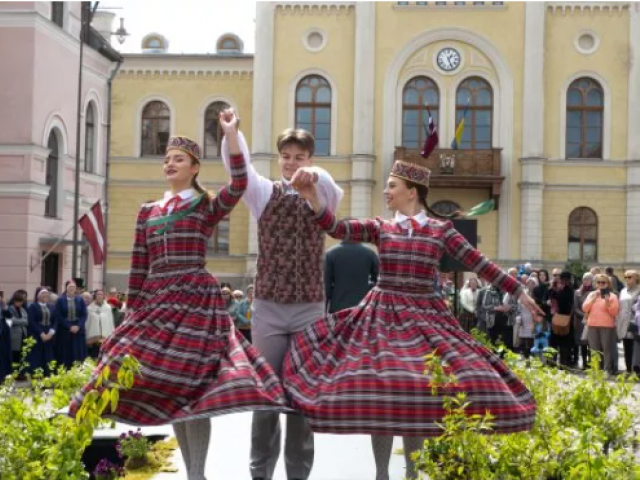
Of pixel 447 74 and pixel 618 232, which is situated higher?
pixel 447 74

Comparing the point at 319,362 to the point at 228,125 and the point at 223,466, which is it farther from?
the point at 223,466

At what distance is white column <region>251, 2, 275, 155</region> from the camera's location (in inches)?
1513

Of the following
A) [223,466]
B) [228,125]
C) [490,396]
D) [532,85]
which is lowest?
[223,466]

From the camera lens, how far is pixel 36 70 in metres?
22.6

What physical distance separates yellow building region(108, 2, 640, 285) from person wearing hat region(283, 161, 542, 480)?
101ft

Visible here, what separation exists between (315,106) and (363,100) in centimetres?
158

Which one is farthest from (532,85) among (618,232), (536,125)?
(618,232)

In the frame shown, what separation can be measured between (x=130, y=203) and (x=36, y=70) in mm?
18371

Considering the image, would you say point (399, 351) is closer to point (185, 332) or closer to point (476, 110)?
point (185, 332)

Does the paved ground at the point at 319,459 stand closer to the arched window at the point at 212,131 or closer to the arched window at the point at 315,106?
the arched window at the point at 315,106

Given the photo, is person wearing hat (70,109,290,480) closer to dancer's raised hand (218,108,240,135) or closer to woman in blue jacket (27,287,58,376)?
dancer's raised hand (218,108,240,135)

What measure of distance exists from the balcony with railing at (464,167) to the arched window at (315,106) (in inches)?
105

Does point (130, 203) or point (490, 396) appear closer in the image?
point (490, 396)

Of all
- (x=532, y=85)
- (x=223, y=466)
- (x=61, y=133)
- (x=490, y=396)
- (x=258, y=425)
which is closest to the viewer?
(x=490, y=396)
